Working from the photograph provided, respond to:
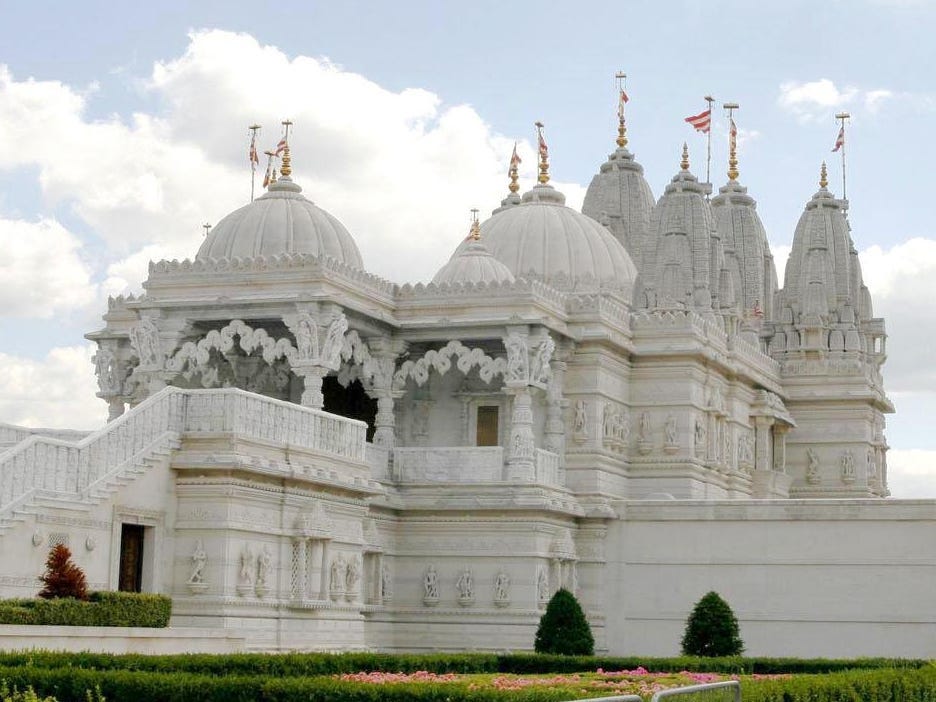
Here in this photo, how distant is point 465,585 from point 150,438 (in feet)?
35.1

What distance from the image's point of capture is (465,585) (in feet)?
119

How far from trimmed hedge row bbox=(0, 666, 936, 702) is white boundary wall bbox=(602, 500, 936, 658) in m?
17.9

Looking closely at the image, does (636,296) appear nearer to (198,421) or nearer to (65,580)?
(198,421)

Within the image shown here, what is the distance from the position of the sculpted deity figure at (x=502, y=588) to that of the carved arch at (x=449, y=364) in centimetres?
402

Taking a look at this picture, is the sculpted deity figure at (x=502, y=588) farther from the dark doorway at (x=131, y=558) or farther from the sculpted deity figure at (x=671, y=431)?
the dark doorway at (x=131, y=558)

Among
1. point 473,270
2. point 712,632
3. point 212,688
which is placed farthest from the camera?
point 473,270

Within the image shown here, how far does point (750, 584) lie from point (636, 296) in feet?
29.3

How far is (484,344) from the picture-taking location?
38688 mm

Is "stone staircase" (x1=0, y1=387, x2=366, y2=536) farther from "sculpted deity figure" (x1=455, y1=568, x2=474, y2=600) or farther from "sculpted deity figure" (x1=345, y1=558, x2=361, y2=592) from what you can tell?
"sculpted deity figure" (x1=455, y1=568, x2=474, y2=600)

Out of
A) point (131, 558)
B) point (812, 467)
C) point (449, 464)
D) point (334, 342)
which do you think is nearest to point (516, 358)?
point (449, 464)

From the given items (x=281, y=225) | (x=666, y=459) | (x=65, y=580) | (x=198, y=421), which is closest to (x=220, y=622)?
(x=198, y=421)

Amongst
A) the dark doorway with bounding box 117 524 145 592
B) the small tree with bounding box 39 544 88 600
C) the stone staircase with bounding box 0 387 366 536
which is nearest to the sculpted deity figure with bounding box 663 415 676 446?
the stone staircase with bounding box 0 387 366 536

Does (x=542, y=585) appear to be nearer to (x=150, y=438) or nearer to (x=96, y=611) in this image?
A: (x=150, y=438)

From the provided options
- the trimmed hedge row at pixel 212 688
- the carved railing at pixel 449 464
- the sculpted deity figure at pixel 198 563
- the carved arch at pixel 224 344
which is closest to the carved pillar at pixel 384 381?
the carved railing at pixel 449 464
